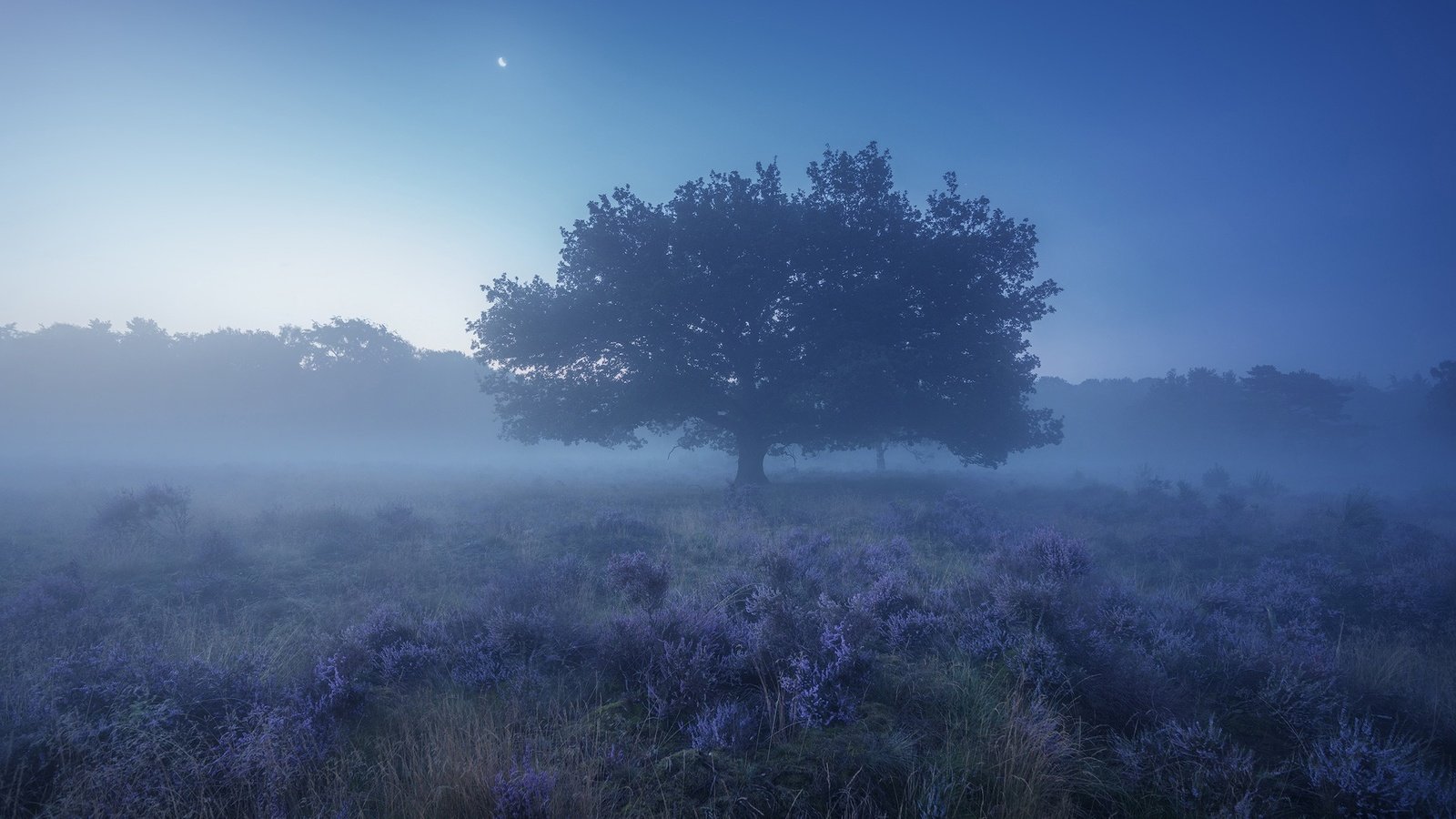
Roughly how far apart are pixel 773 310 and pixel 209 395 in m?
59.9

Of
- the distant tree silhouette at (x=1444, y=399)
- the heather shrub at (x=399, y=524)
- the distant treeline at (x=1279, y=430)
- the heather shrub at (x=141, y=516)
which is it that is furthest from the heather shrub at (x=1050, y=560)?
the distant tree silhouette at (x=1444, y=399)

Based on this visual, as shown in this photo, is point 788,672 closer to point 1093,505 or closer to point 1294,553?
point 1294,553

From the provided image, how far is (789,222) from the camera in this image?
2133 centimetres

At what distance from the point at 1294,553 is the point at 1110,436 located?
76488 mm

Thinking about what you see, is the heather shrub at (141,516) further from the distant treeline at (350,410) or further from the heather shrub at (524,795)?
the distant treeline at (350,410)

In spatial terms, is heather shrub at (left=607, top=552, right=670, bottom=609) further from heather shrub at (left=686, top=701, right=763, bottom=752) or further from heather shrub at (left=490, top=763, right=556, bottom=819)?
heather shrub at (left=490, top=763, right=556, bottom=819)

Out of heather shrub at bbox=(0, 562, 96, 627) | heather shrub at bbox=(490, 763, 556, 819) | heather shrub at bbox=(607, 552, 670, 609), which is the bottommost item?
heather shrub at bbox=(0, 562, 96, 627)

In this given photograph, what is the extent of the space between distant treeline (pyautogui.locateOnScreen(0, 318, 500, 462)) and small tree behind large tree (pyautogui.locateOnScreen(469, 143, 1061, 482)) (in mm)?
38813

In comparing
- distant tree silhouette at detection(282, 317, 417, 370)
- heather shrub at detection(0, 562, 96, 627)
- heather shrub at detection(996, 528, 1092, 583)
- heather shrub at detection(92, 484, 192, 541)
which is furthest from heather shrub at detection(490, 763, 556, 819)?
distant tree silhouette at detection(282, 317, 417, 370)

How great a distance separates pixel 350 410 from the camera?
57281 mm

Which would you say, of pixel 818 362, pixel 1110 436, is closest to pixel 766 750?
pixel 818 362

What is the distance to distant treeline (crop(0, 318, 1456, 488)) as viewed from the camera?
51000mm

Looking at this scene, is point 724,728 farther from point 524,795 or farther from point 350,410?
point 350,410

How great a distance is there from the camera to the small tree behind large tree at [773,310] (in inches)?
824
